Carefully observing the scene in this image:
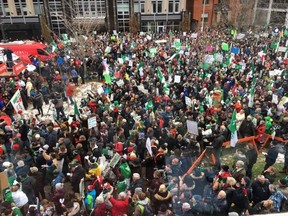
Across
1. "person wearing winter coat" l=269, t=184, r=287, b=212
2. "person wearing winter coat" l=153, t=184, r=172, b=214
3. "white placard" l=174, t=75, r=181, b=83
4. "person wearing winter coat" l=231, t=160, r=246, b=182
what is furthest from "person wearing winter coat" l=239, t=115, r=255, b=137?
"white placard" l=174, t=75, r=181, b=83

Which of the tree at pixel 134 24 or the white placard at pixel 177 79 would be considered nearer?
the white placard at pixel 177 79

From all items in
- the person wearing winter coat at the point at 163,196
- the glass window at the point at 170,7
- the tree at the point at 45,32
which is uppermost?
the glass window at the point at 170,7

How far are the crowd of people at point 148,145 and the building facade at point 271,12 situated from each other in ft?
89.1

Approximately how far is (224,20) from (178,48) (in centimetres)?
2251

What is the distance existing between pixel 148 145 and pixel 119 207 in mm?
2508

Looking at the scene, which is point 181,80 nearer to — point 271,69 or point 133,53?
point 271,69

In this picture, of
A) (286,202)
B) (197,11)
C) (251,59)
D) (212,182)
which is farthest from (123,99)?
(197,11)

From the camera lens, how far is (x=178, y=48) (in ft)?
74.5

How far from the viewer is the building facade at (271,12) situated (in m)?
43.8

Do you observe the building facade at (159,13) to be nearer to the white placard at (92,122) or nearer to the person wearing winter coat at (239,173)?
the white placard at (92,122)

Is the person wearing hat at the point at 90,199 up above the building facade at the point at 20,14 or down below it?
below

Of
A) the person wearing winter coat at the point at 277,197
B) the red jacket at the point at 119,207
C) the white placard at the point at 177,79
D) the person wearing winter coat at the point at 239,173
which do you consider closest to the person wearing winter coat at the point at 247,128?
the person wearing winter coat at the point at 239,173

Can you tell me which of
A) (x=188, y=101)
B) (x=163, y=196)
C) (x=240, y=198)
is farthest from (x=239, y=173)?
(x=188, y=101)

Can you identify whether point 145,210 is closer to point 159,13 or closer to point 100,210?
point 100,210
